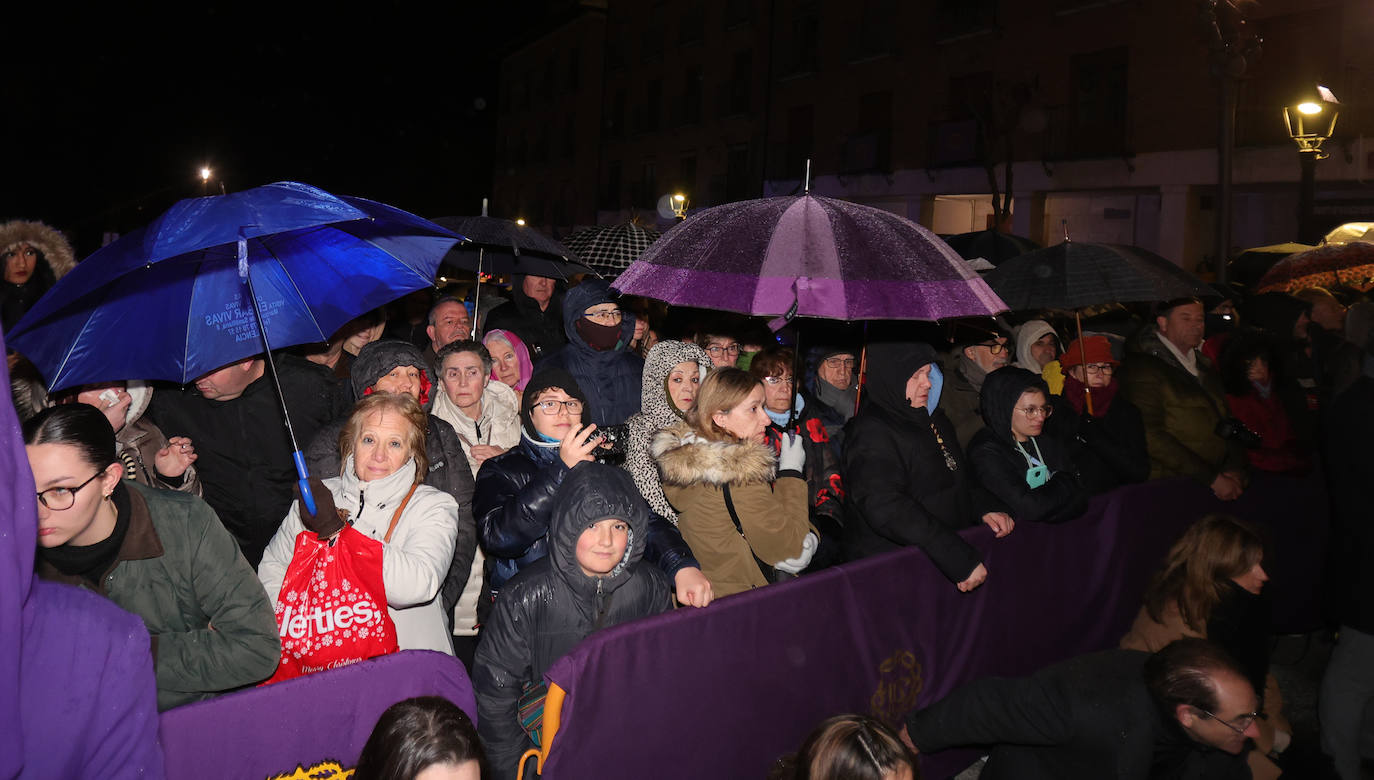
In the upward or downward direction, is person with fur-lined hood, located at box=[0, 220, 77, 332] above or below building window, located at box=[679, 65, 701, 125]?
below

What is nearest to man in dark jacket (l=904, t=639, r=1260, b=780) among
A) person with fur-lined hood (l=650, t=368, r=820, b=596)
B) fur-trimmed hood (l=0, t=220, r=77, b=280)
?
person with fur-lined hood (l=650, t=368, r=820, b=596)

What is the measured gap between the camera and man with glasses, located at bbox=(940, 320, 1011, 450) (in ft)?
21.0

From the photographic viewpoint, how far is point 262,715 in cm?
265

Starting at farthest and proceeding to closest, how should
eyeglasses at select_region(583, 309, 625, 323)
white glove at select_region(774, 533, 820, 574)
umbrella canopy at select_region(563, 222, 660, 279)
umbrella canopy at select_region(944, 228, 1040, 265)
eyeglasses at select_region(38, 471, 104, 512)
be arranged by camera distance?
umbrella canopy at select_region(944, 228, 1040, 265) < umbrella canopy at select_region(563, 222, 660, 279) < eyeglasses at select_region(583, 309, 625, 323) < white glove at select_region(774, 533, 820, 574) < eyeglasses at select_region(38, 471, 104, 512)

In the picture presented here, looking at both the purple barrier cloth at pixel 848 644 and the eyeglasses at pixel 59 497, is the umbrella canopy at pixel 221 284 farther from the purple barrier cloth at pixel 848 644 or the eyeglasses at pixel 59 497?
the purple barrier cloth at pixel 848 644

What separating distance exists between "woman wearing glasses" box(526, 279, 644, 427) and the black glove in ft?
7.34

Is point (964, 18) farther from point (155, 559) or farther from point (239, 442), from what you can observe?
point (155, 559)

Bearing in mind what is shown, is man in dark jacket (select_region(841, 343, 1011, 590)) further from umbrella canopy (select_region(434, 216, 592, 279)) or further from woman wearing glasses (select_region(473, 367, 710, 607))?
umbrella canopy (select_region(434, 216, 592, 279))

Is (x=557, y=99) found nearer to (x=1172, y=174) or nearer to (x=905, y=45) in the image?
(x=905, y=45)

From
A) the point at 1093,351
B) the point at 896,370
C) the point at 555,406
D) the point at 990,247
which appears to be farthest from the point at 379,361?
the point at 990,247

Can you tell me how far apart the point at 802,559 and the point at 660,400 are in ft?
3.92

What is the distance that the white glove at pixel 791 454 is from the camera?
4312 millimetres

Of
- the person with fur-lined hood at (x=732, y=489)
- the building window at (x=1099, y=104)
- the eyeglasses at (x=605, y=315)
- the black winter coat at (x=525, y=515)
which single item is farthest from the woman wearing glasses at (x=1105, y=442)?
the building window at (x=1099, y=104)

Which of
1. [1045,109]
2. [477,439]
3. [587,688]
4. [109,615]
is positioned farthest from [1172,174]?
[109,615]
